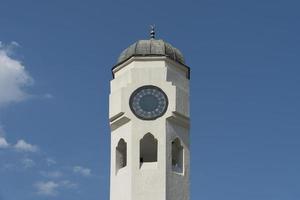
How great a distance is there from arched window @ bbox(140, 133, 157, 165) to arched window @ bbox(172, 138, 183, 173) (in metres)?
0.88

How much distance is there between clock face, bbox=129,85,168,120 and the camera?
3869 cm

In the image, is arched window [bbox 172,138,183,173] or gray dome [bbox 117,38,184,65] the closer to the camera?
arched window [bbox 172,138,183,173]

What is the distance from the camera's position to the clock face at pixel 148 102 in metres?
38.7

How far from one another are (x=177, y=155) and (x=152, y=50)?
5.07 m

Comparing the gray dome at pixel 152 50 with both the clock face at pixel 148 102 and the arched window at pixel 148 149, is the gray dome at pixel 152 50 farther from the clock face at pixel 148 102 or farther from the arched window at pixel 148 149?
the arched window at pixel 148 149

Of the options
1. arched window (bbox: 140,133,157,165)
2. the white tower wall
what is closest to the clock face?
the white tower wall

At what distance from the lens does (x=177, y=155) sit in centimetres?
3947

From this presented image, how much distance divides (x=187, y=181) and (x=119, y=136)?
3.76 meters

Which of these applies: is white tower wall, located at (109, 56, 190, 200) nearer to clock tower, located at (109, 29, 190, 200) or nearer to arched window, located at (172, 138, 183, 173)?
clock tower, located at (109, 29, 190, 200)

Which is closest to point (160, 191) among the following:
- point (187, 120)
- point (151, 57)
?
point (187, 120)

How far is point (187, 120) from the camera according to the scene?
130 feet

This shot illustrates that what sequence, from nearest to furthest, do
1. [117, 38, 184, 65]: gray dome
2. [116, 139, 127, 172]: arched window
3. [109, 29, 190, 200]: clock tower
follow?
1. [109, 29, 190, 200]: clock tower
2. [116, 139, 127, 172]: arched window
3. [117, 38, 184, 65]: gray dome

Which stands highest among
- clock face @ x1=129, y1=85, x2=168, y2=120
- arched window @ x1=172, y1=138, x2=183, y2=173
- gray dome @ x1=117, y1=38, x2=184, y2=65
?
gray dome @ x1=117, y1=38, x2=184, y2=65

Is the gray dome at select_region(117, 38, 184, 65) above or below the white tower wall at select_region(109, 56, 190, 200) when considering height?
above
